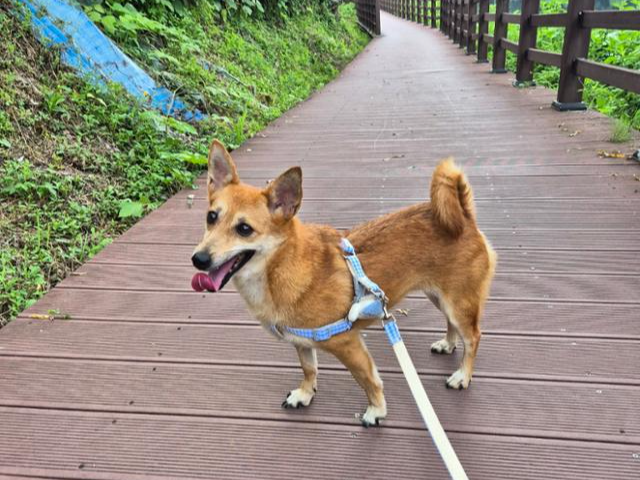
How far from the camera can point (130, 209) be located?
3928 mm

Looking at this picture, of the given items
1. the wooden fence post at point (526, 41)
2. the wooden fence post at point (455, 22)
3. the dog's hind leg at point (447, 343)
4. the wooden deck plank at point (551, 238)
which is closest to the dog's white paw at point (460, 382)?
the dog's hind leg at point (447, 343)

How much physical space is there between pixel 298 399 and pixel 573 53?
589 centimetres

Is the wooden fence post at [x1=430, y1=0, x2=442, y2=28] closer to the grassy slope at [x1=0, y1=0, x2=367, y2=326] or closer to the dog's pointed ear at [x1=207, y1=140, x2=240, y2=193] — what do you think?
the grassy slope at [x1=0, y1=0, x2=367, y2=326]

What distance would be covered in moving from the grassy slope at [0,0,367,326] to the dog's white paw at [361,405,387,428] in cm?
214

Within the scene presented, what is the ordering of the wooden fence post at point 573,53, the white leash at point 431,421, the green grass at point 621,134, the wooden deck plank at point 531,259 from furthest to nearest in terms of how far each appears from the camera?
the wooden fence post at point 573,53 → the green grass at point 621,134 → the wooden deck plank at point 531,259 → the white leash at point 431,421

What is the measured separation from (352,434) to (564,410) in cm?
88

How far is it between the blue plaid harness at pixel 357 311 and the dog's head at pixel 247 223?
0.32m

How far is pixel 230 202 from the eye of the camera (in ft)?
6.40

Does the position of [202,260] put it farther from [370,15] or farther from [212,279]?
[370,15]

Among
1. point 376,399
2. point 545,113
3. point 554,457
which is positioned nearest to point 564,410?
point 554,457

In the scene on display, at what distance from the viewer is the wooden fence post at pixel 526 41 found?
24.3ft

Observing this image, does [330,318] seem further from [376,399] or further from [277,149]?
[277,149]

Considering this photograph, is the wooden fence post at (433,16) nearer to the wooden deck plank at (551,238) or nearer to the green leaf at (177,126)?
the green leaf at (177,126)

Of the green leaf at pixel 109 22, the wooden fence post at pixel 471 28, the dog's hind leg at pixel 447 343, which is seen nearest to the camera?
the dog's hind leg at pixel 447 343
